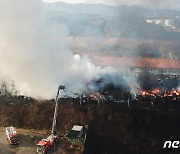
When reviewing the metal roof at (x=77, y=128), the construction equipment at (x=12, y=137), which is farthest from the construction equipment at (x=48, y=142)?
the construction equipment at (x=12, y=137)

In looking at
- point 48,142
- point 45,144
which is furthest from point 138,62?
point 45,144

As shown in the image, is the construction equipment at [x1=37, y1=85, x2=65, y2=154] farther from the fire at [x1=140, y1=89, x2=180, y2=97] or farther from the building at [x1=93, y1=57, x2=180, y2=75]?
the building at [x1=93, y1=57, x2=180, y2=75]

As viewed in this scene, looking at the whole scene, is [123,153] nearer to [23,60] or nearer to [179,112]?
[179,112]

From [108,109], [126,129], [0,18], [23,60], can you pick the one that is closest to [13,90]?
[23,60]

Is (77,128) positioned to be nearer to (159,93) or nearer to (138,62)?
(159,93)

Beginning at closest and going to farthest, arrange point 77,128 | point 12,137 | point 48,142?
point 48,142 < point 12,137 < point 77,128

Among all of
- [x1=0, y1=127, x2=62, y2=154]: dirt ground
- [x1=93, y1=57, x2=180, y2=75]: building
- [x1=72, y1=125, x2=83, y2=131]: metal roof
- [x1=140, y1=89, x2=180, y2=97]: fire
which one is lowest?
[x1=0, y1=127, x2=62, y2=154]: dirt ground

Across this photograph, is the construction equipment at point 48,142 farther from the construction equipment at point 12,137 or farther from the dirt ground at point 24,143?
the construction equipment at point 12,137

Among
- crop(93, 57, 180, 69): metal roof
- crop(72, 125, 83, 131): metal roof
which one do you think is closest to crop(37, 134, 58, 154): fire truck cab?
crop(72, 125, 83, 131): metal roof

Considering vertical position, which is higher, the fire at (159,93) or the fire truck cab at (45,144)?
the fire at (159,93)
